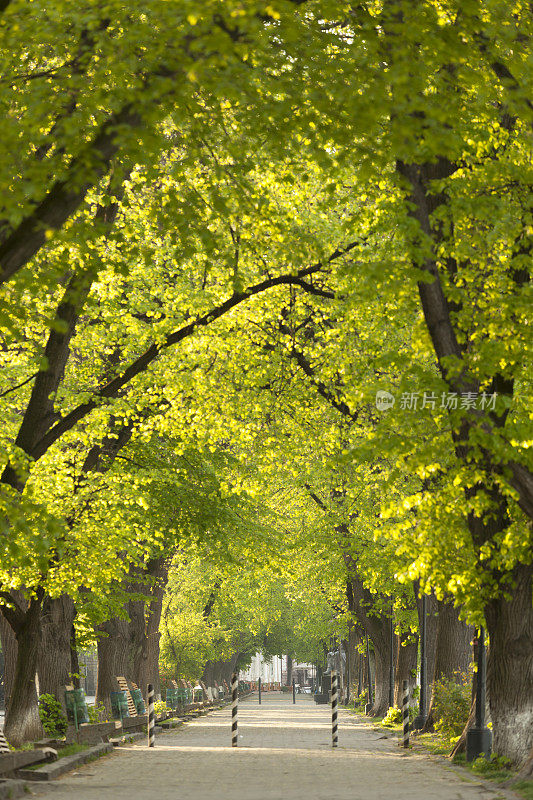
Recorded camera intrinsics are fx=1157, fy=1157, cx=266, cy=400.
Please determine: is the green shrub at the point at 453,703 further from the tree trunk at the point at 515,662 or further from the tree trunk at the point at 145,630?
the tree trunk at the point at 145,630

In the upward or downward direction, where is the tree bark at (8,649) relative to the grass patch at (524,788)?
upward

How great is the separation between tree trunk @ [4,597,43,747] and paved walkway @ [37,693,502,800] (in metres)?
1.50

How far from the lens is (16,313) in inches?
422

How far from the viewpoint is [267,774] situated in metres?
16.3

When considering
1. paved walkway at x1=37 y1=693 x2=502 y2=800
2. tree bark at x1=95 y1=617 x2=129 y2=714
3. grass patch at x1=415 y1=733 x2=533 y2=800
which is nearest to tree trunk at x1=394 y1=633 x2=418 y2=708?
paved walkway at x1=37 y1=693 x2=502 y2=800

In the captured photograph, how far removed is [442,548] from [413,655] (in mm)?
19775

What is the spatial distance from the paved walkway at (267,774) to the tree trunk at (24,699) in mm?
1495

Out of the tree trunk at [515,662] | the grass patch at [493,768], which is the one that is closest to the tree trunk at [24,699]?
the grass patch at [493,768]

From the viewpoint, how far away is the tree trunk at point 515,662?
48.2ft

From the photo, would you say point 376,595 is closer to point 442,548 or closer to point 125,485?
point 125,485

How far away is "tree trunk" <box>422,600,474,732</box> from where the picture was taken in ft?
76.9

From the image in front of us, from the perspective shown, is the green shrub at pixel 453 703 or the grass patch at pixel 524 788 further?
the green shrub at pixel 453 703

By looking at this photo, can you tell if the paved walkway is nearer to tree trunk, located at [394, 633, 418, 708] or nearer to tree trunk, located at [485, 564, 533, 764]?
tree trunk, located at [485, 564, 533, 764]

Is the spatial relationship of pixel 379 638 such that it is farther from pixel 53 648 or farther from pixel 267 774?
pixel 267 774
